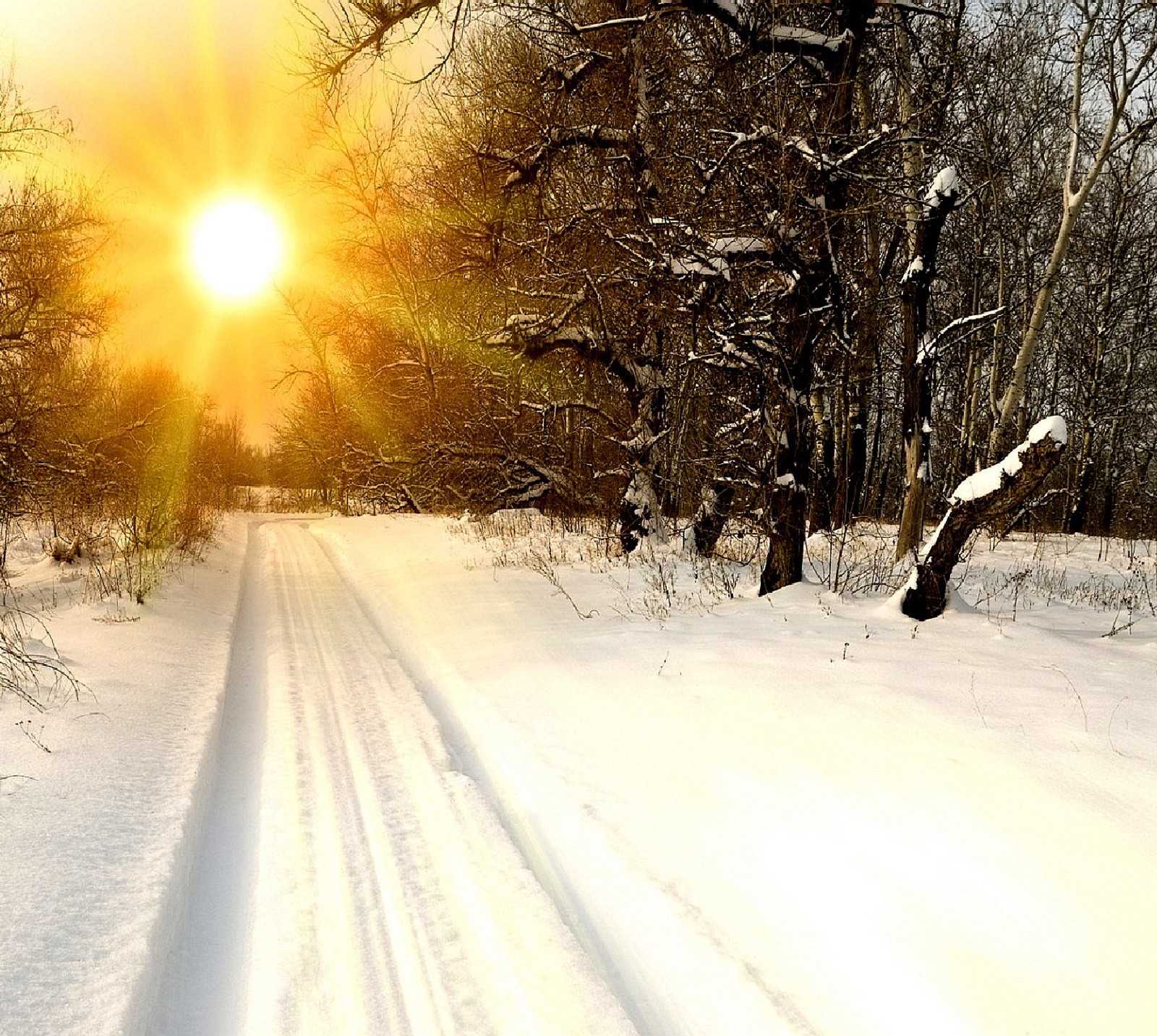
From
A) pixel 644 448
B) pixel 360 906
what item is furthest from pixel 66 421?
pixel 360 906

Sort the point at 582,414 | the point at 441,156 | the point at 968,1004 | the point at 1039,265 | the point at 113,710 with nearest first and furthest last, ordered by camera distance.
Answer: the point at 968,1004 < the point at 113,710 < the point at 441,156 < the point at 582,414 < the point at 1039,265

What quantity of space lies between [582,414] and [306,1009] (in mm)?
13901

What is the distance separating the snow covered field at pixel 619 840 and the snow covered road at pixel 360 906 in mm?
15

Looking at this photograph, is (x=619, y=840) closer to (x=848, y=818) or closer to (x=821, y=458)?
(x=848, y=818)

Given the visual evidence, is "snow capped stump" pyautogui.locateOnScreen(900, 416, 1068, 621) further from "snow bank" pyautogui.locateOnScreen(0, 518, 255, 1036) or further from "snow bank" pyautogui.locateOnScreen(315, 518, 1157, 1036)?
"snow bank" pyautogui.locateOnScreen(0, 518, 255, 1036)

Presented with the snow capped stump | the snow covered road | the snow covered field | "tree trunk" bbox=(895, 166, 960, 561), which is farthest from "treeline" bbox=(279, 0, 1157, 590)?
the snow covered road

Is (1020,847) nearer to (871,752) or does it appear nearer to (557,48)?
(871,752)

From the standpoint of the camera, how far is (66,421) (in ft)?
46.2

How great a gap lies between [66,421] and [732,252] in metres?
14.3

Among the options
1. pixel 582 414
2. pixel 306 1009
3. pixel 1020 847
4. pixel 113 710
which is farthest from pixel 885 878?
pixel 582 414

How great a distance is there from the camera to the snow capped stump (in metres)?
4.91

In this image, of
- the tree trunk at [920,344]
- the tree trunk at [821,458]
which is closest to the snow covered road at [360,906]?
the tree trunk at [920,344]

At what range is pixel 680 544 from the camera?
1168cm

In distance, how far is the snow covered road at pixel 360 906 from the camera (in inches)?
97.0
